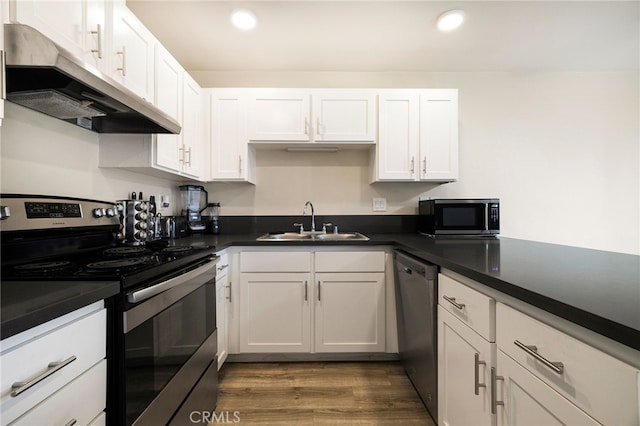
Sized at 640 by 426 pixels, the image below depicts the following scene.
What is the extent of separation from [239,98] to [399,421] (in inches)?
97.3

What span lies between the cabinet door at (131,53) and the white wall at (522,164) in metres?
1.08

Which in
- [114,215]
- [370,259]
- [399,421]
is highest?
[114,215]

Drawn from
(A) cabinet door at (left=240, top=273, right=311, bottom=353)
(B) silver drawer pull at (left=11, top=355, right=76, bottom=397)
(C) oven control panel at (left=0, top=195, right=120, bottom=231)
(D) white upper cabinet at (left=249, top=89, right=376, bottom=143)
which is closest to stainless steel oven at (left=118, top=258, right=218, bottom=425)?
(B) silver drawer pull at (left=11, top=355, right=76, bottom=397)

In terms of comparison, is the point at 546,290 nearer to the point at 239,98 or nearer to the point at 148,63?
the point at 148,63

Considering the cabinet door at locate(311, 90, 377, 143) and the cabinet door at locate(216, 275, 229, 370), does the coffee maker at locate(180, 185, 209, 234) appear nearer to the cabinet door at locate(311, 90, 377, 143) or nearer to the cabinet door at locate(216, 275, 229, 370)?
the cabinet door at locate(216, 275, 229, 370)

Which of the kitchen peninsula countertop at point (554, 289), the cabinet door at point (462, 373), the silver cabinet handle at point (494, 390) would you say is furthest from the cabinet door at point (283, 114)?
the silver cabinet handle at point (494, 390)

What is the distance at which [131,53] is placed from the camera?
1358mm

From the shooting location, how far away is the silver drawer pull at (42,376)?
512 millimetres

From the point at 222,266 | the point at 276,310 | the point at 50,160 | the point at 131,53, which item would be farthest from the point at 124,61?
the point at 276,310

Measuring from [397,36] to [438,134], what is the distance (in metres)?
0.81

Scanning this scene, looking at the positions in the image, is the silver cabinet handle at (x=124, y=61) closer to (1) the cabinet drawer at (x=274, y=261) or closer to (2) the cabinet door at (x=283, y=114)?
(2) the cabinet door at (x=283, y=114)

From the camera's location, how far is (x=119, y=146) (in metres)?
1.50

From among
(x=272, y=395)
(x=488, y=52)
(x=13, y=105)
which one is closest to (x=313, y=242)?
(x=272, y=395)

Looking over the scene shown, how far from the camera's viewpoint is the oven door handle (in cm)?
81
